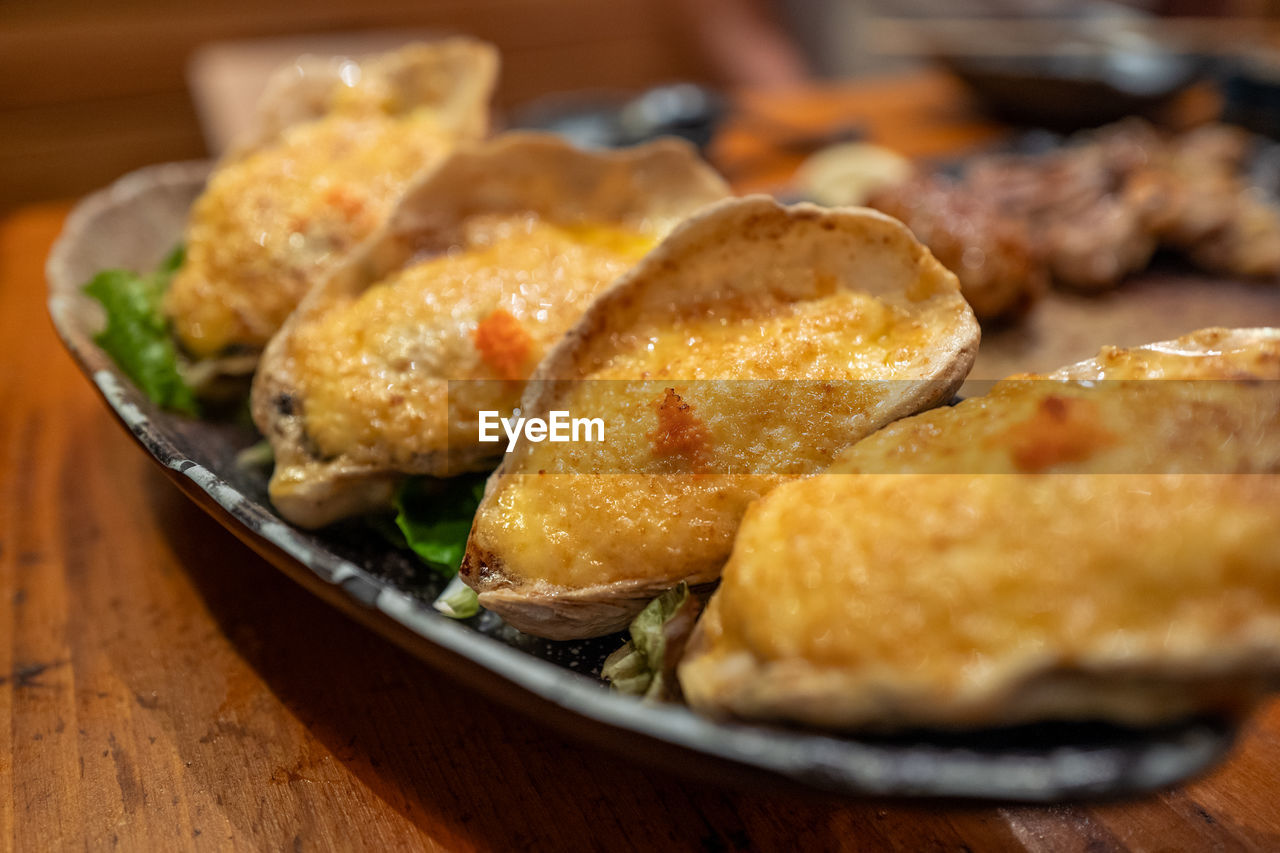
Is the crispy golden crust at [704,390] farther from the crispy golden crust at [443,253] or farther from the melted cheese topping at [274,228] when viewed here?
the melted cheese topping at [274,228]

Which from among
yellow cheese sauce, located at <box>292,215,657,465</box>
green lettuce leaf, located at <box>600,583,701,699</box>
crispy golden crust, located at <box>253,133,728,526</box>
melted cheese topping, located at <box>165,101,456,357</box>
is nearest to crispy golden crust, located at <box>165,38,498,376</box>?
melted cheese topping, located at <box>165,101,456,357</box>

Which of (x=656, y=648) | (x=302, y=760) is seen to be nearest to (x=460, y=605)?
(x=302, y=760)

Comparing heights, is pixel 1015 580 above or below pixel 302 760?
above

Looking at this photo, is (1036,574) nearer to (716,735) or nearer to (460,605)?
(716,735)

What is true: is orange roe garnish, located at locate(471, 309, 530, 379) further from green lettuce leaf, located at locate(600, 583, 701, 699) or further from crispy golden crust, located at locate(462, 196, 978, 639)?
green lettuce leaf, located at locate(600, 583, 701, 699)

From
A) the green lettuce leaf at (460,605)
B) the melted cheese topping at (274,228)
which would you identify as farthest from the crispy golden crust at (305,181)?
the green lettuce leaf at (460,605)

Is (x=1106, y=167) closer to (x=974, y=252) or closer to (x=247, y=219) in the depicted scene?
(x=974, y=252)
